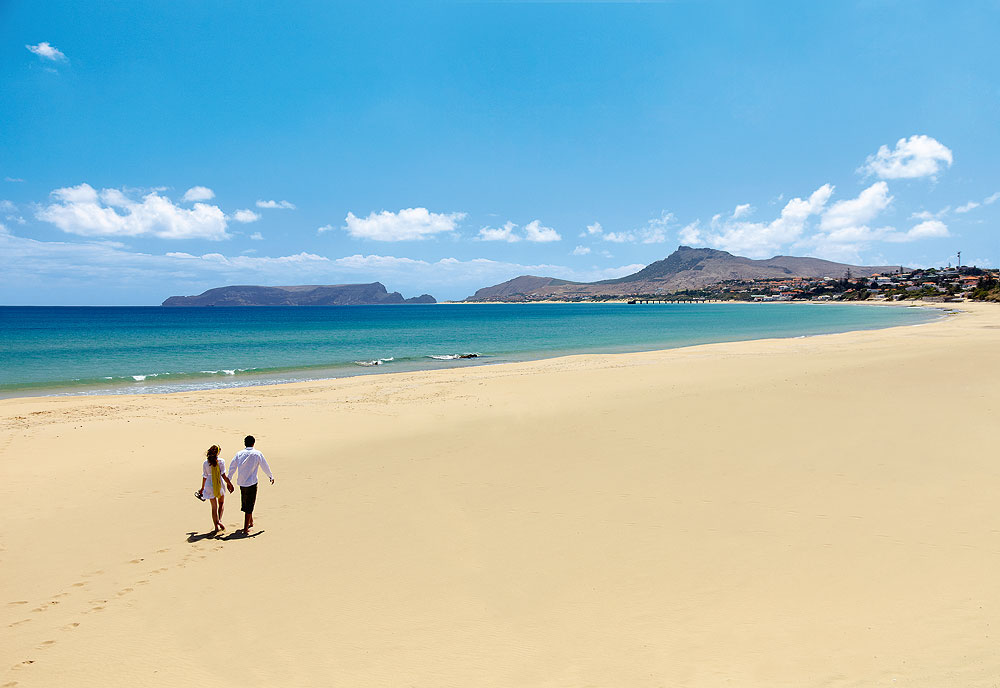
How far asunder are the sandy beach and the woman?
0.35 meters

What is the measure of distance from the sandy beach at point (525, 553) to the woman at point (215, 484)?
1.16 ft

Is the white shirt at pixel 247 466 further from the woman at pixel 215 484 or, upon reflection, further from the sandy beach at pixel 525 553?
the sandy beach at pixel 525 553

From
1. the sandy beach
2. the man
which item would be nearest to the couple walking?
the man

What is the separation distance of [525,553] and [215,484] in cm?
509

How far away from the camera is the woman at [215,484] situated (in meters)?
8.58

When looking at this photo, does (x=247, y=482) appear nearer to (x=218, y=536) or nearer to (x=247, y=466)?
(x=247, y=466)

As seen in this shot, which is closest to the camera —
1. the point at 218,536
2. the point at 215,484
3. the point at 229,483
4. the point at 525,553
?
the point at 525,553

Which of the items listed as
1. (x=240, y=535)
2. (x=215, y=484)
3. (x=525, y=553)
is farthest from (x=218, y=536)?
(x=525, y=553)

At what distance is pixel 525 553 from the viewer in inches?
301

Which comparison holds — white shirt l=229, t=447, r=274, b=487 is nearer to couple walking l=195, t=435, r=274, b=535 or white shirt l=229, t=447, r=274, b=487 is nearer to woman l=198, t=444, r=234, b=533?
couple walking l=195, t=435, r=274, b=535

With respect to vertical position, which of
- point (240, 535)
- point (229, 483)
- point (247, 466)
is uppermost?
point (247, 466)

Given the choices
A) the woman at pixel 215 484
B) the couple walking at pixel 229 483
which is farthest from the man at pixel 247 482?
the woman at pixel 215 484

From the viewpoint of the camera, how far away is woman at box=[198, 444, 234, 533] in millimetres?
8578

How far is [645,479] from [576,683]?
584 centimetres
